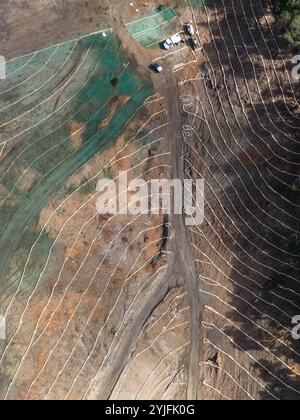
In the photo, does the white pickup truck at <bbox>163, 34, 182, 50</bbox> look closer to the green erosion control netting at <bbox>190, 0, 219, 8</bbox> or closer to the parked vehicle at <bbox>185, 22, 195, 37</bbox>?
the parked vehicle at <bbox>185, 22, 195, 37</bbox>

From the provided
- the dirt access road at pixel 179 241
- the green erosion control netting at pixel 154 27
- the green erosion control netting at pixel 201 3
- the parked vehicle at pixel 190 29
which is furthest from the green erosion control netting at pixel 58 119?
the green erosion control netting at pixel 201 3

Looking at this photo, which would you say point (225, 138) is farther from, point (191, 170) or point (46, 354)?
point (46, 354)

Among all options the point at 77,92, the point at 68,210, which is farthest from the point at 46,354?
the point at 77,92

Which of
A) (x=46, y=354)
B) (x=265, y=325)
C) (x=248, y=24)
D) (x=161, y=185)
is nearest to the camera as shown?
(x=46, y=354)

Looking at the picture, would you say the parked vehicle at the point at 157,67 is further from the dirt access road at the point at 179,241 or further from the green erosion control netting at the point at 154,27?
the green erosion control netting at the point at 154,27

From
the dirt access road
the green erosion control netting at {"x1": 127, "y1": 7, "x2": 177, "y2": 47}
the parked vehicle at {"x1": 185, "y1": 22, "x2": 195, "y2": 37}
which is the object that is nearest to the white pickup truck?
the green erosion control netting at {"x1": 127, "y1": 7, "x2": 177, "y2": 47}
